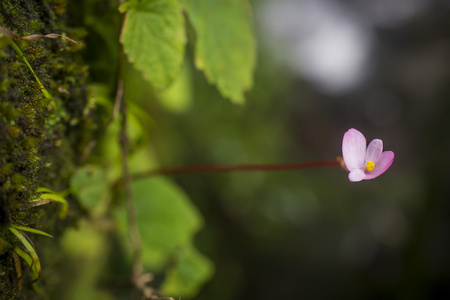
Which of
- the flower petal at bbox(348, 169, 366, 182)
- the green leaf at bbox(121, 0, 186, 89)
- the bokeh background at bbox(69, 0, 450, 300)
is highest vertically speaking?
the green leaf at bbox(121, 0, 186, 89)

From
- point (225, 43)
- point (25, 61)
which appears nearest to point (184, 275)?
point (225, 43)

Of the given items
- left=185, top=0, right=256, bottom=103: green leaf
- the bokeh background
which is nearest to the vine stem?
left=185, top=0, right=256, bottom=103: green leaf

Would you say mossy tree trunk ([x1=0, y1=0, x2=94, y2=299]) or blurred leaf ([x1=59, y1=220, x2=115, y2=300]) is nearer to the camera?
mossy tree trunk ([x1=0, y1=0, x2=94, y2=299])

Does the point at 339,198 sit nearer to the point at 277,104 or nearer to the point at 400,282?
the point at 400,282

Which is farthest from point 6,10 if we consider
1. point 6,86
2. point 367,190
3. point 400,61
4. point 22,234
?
point 400,61

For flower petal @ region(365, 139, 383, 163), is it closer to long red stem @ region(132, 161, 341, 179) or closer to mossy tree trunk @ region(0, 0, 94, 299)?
long red stem @ region(132, 161, 341, 179)

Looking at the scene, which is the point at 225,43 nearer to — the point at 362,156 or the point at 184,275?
the point at 362,156
